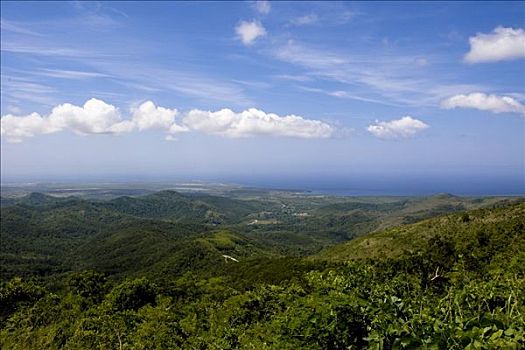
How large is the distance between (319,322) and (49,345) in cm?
3945

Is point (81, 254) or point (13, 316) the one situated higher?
point (13, 316)

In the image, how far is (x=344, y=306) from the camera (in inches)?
277

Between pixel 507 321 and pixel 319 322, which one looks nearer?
pixel 507 321

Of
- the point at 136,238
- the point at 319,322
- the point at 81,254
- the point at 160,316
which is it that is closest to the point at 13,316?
the point at 160,316

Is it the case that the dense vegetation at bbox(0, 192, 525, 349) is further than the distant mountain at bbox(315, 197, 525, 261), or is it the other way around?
the distant mountain at bbox(315, 197, 525, 261)

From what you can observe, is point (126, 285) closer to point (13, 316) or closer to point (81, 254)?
point (13, 316)

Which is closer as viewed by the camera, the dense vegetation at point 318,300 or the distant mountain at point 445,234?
the dense vegetation at point 318,300

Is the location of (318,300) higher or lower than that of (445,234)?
higher

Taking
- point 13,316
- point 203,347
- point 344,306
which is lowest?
point 13,316

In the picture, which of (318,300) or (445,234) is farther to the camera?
(445,234)

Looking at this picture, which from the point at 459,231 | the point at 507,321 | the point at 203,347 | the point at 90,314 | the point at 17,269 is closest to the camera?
the point at 507,321

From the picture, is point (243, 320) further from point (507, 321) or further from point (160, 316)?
→ point (507, 321)

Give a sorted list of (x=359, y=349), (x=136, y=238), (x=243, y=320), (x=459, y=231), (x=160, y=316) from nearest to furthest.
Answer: (x=359, y=349) → (x=243, y=320) → (x=160, y=316) → (x=459, y=231) → (x=136, y=238)

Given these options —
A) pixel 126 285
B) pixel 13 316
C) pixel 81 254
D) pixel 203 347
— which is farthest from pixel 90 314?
pixel 81 254
